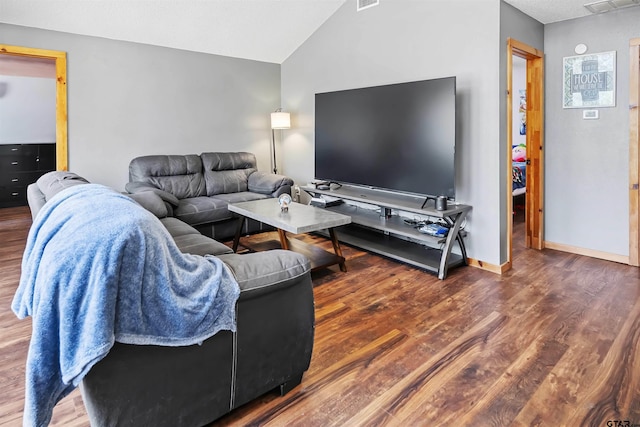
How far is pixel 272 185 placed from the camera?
192 inches

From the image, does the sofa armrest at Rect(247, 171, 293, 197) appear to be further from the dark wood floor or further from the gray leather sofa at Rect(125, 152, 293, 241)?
the dark wood floor

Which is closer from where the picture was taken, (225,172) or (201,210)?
(201,210)

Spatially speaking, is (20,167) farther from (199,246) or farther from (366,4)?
(366,4)

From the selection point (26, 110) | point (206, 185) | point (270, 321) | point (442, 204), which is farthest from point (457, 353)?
point (26, 110)

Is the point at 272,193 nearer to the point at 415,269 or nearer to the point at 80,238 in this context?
the point at 415,269

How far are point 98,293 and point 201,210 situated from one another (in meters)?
3.22

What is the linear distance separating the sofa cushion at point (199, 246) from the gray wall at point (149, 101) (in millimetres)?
2346

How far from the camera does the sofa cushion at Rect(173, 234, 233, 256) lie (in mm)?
2633

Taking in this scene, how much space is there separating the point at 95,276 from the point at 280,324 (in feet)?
2.61

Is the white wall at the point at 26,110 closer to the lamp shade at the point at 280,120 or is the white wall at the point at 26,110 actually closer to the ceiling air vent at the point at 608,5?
the lamp shade at the point at 280,120

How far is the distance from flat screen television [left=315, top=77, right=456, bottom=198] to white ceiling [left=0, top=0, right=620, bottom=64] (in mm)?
1052

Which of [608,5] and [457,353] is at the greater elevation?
[608,5]

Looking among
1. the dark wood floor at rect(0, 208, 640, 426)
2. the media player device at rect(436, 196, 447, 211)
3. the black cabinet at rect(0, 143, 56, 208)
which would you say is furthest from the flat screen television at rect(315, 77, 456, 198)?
the black cabinet at rect(0, 143, 56, 208)

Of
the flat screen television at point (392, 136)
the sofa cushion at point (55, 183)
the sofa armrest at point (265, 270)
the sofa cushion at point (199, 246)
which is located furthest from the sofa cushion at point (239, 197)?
the sofa armrest at point (265, 270)
